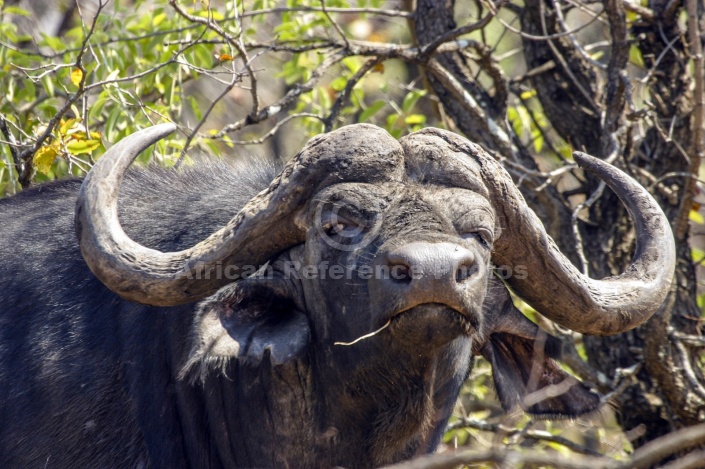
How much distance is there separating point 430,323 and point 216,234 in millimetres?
997

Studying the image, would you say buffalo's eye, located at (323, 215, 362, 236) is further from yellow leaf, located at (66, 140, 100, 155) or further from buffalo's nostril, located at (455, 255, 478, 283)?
yellow leaf, located at (66, 140, 100, 155)

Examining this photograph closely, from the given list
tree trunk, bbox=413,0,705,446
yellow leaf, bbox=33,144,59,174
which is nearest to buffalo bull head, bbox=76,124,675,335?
tree trunk, bbox=413,0,705,446

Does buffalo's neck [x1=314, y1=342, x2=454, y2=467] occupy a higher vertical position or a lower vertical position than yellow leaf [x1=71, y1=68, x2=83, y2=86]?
lower

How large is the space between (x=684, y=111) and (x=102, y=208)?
12.5 feet

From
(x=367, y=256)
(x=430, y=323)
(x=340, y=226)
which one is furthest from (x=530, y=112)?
(x=430, y=323)

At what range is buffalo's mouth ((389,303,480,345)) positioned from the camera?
3350mm

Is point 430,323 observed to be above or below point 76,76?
below

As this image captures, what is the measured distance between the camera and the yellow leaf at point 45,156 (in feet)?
17.4

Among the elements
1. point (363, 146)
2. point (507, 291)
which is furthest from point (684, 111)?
point (363, 146)

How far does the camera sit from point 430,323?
11.1 feet

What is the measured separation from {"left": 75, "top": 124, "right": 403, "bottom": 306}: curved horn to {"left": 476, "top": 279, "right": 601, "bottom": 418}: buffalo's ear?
918 mm

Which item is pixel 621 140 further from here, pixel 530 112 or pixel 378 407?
pixel 378 407

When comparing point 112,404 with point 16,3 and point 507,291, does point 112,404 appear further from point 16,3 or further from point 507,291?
point 16,3

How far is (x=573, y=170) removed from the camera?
6406mm
